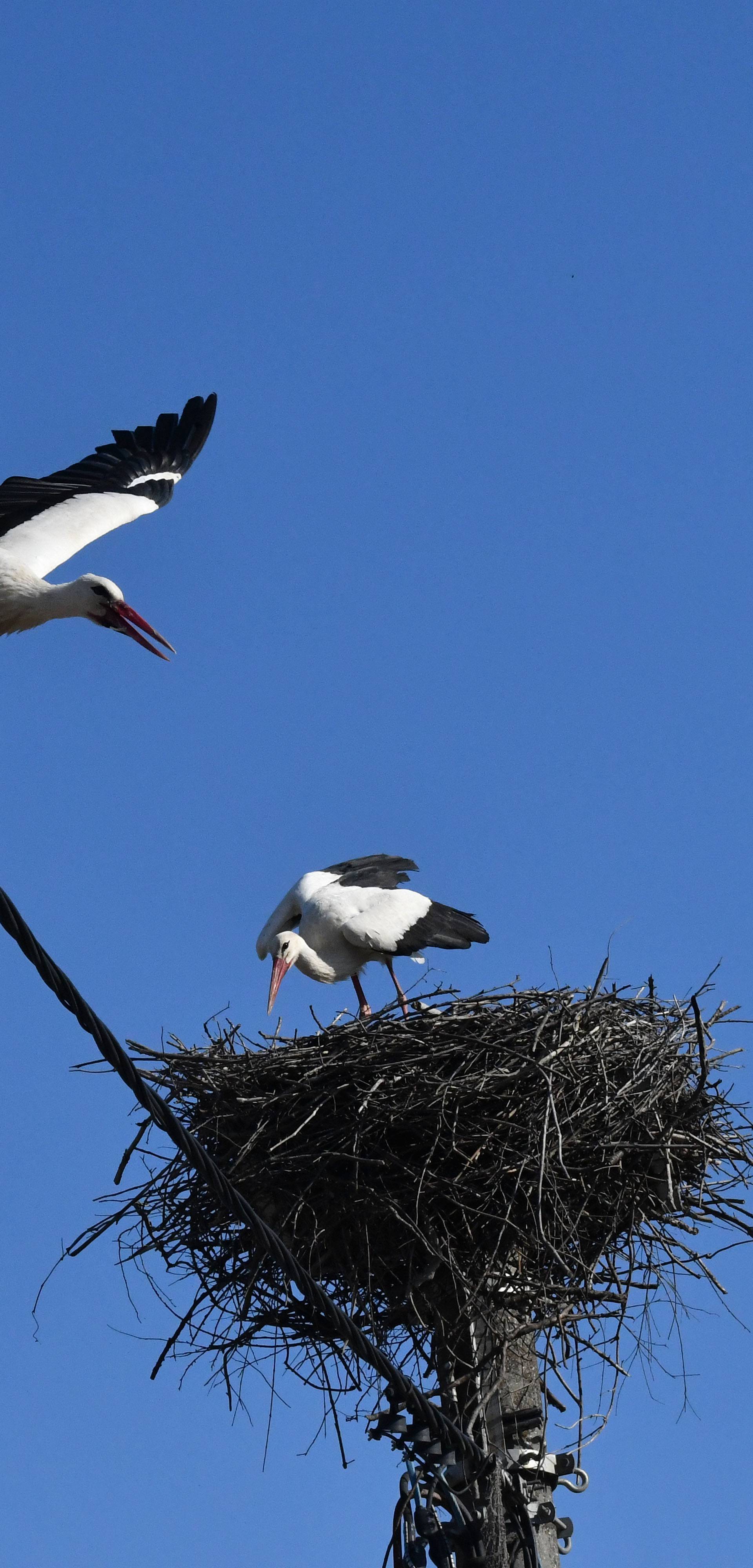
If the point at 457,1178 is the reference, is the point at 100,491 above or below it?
above

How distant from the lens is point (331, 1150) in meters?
5.26

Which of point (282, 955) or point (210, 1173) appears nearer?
point (210, 1173)

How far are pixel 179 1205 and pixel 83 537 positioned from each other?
3.59 meters

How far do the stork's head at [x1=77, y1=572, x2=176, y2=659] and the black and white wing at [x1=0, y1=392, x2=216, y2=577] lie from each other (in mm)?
346

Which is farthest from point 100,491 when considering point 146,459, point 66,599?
point 66,599

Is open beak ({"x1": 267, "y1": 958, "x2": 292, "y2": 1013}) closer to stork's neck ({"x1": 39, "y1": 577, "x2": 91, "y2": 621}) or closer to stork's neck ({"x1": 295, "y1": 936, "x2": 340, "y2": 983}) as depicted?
stork's neck ({"x1": 295, "y1": 936, "x2": 340, "y2": 983})

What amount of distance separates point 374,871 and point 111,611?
5.56 feet

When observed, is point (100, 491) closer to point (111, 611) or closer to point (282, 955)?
point (111, 611)

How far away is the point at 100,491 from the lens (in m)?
8.58

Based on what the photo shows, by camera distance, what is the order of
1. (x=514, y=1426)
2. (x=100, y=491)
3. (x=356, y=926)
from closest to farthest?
(x=514, y=1426), (x=356, y=926), (x=100, y=491)

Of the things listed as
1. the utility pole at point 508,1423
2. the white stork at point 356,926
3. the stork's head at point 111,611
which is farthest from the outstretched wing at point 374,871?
the utility pole at point 508,1423

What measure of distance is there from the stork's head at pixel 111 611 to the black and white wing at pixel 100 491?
346 mm

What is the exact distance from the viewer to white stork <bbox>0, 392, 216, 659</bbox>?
7414mm

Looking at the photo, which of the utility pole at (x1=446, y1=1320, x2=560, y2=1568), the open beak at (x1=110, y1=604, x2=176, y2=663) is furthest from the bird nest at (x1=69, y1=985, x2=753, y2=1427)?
the open beak at (x1=110, y1=604, x2=176, y2=663)
